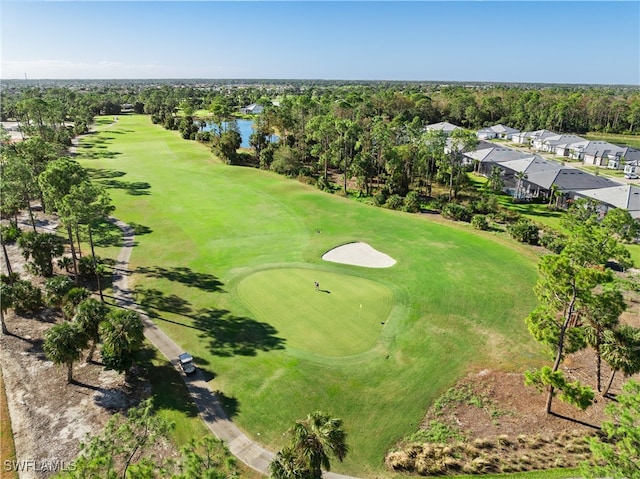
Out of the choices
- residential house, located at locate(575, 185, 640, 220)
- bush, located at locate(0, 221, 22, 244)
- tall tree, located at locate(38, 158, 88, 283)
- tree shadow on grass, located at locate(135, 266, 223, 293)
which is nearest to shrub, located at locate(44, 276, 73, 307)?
tall tree, located at locate(38, 158, 88, 283)

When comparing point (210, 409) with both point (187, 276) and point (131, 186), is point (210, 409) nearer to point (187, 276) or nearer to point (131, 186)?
point (187, 276)

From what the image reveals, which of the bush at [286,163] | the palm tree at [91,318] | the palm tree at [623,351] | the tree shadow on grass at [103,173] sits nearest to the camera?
the palm tree at [623,351]

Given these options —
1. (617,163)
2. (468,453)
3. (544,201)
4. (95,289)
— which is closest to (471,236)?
(544,201)

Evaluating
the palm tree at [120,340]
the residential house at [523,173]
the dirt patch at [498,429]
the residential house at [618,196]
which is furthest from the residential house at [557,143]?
the palm tree at [120,340]

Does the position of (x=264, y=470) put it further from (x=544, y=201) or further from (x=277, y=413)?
(x=544, y=201)

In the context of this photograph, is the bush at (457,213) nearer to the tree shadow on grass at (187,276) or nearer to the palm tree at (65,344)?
the tree shadow on grass at (187,276)

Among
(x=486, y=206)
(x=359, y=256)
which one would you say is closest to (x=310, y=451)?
(x=359, y=256)
